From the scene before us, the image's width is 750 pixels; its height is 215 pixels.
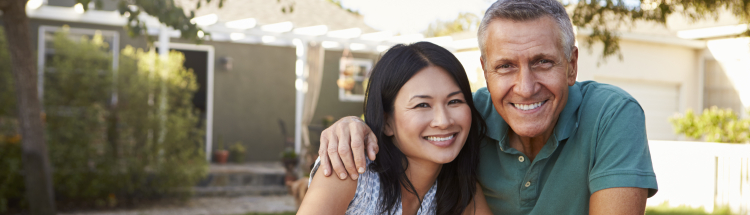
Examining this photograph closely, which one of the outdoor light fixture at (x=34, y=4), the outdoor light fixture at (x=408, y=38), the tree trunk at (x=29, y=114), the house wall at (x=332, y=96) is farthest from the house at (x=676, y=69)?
the outdoor light fixture at (x=34, y=4)

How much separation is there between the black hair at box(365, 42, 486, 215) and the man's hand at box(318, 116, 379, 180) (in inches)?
5.5

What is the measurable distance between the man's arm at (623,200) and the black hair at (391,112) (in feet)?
2.26

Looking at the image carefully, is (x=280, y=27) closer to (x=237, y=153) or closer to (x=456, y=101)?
(x=237, y=153)

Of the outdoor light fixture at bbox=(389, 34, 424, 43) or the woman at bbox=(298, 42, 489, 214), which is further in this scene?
the outdoor light fixture at bbox=(389, 34, 424, 43)

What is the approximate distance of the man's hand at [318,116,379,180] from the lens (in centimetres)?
213

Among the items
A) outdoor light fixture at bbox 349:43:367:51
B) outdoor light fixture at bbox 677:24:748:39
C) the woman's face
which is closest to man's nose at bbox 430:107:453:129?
the woman's face

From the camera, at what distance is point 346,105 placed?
46.0ft

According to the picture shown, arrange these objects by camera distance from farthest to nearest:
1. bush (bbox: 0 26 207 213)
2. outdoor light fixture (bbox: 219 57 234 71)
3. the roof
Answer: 1. the roof
2. outdoor light fixture (bbox: 219 57 234 71)
3. bush (bbox: 0 26 207 213)

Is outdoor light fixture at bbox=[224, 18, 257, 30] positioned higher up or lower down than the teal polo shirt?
higher up

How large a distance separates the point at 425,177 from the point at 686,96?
12195 mm

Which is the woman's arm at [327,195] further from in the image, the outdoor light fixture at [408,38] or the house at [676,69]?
the outdoor light fixture at [408,38]

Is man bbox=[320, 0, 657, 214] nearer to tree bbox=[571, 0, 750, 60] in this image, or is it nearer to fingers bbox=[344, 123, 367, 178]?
fingers bbox=[344, 123, 367, 178]

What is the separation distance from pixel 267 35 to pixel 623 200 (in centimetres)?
987

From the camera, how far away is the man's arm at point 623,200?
6.03 ft
